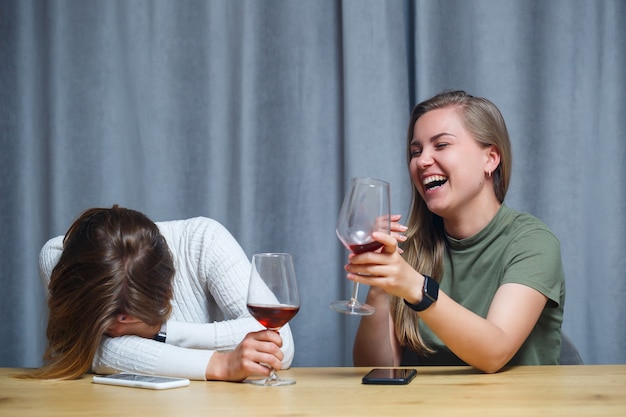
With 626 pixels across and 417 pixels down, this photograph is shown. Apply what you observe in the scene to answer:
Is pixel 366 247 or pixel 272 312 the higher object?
pixel 366 247

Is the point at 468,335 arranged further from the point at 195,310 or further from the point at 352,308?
the point at 195,310

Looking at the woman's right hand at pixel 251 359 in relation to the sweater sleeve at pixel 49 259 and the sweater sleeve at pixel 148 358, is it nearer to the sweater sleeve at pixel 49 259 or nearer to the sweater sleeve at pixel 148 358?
the sweater sleeve at pixel 148 358

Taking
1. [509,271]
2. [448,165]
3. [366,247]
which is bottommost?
[509,271]

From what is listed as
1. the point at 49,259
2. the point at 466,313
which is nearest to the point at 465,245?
the point at 466,313

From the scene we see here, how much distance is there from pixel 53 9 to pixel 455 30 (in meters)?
1.42

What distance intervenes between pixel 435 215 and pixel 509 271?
1.19 ft

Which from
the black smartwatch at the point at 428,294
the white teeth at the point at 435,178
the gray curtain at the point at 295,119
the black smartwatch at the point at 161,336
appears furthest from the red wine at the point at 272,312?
the gray curtain at the point at 295,119

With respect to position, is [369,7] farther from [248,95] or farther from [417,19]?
[248,95]

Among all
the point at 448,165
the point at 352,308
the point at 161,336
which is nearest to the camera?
the point at 352,308

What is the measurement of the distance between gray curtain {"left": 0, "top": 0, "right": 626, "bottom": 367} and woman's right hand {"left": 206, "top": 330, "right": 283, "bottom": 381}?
3.78 ft

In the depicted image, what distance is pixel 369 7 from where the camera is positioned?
2506 mm

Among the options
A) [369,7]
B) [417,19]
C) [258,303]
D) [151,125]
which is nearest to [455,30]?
[417,19]

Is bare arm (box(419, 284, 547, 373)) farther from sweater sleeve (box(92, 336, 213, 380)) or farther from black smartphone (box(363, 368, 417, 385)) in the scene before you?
sweater sleeve (box(92, 336, 213, 380))

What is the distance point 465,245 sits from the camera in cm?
192
